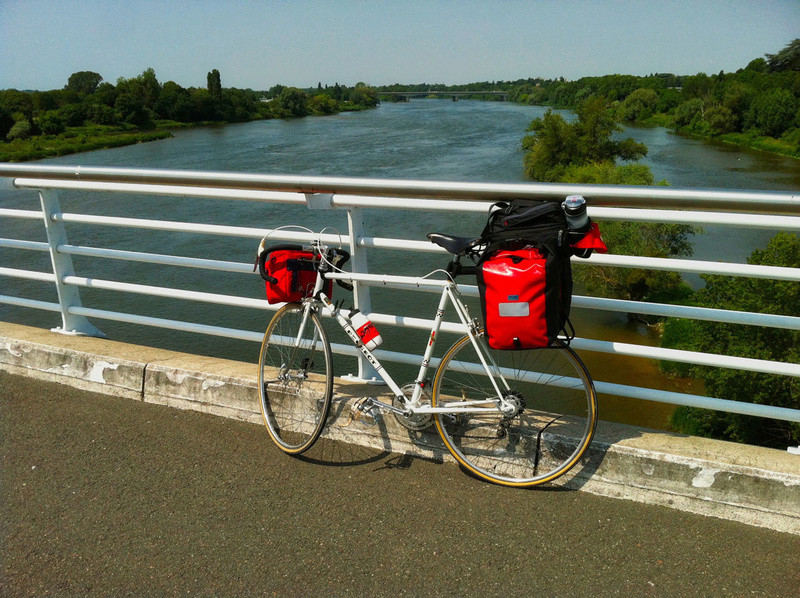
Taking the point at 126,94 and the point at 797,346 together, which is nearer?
the point at 797,346

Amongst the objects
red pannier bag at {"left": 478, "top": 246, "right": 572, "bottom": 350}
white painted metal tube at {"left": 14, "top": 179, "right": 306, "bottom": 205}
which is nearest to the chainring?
red pannier bag at {"left": 478, "top": 246, "right": 572, "bottom": 350}

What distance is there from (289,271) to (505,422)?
1.12 metres

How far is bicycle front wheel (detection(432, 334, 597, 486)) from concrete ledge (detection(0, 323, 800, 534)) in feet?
0.36

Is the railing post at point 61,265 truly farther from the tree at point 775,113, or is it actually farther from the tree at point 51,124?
the tree at point 775,113

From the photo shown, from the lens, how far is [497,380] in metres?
2.66

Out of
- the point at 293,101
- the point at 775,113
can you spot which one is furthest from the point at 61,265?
the point at 293,101

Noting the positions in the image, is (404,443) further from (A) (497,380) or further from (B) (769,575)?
(B) (769,575)

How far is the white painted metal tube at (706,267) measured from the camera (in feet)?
7.94

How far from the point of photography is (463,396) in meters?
2.83

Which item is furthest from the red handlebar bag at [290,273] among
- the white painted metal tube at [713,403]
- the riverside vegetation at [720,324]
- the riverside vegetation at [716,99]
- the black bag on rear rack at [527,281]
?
the riverside vegetation at [716,99]

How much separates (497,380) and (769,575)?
1090 millimetres

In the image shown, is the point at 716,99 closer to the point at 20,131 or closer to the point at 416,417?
the point at 20,131

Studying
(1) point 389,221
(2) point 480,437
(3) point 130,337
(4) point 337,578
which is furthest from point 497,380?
(1) point 389,221

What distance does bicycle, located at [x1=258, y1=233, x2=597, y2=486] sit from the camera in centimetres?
262
